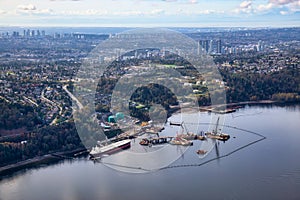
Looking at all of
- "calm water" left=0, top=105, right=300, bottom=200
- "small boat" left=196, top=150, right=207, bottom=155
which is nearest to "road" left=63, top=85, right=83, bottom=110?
"calm water" left=0, top=105, right=300, bottom=200

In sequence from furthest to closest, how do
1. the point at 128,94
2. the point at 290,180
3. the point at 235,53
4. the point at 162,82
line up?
the point at 235,53, the point at 162,82, the point at 128,94, the point at 290,180

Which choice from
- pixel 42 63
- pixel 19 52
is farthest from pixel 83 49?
pixel 42 63

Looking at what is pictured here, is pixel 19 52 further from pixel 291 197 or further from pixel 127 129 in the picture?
pixel 291 197

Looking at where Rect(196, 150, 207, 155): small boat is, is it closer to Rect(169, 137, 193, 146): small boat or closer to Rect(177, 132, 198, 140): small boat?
Rect(169, 137, 193, 146): small boat

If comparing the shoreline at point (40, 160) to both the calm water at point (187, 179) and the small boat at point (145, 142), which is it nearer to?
the calm water at point (187, 179)

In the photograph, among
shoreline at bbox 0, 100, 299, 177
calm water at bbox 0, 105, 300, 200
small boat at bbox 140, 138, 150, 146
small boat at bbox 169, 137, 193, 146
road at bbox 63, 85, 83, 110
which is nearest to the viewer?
calm water at bbox 0, 105, 300, 200

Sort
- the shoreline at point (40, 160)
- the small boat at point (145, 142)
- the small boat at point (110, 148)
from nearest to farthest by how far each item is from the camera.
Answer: the shoreline at point (40, 160), the small boat at point (110, 148), the small boat at point (145, 142)

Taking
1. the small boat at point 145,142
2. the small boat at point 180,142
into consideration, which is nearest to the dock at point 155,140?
the small boat at point 145,142
